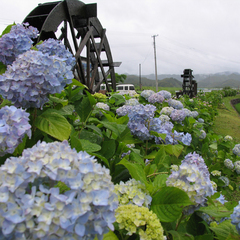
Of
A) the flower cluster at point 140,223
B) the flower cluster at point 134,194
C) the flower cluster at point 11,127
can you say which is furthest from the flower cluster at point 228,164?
the flower cluster at point 11,127

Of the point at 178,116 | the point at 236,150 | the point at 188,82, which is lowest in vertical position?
the point at 188,82

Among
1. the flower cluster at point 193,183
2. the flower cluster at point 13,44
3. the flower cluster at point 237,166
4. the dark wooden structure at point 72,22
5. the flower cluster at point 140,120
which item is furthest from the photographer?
the dark wooden structure at point 72,22

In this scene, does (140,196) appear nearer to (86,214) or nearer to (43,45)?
(86,214)

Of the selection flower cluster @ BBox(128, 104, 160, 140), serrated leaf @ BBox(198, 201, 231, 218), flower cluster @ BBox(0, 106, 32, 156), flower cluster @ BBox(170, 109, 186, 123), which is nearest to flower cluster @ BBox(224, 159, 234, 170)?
flower cluster @ BBox(170, 109, 186, 123)

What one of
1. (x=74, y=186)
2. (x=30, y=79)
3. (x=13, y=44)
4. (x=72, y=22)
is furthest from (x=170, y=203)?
(x=72, y=22)

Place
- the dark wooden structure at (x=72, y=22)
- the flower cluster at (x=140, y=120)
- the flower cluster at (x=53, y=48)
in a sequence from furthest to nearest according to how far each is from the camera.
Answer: the dark wooden structure at (x=72, y=22) < the flower cluster at (x=140, y=120) < the flower cluster at (x=53, y=48)

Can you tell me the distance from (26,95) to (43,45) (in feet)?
2.33

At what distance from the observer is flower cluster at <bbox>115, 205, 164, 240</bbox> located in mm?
732

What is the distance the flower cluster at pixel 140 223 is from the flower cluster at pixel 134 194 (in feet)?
0.31

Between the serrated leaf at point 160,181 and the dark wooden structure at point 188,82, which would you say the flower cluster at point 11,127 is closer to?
the serrated leaf at point 160,181

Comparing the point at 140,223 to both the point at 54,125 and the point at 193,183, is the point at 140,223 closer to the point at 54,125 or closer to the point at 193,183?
the point at 193,183

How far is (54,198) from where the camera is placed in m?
0.54

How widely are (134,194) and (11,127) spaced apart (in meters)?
0.53

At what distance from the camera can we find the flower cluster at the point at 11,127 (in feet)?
2.48
